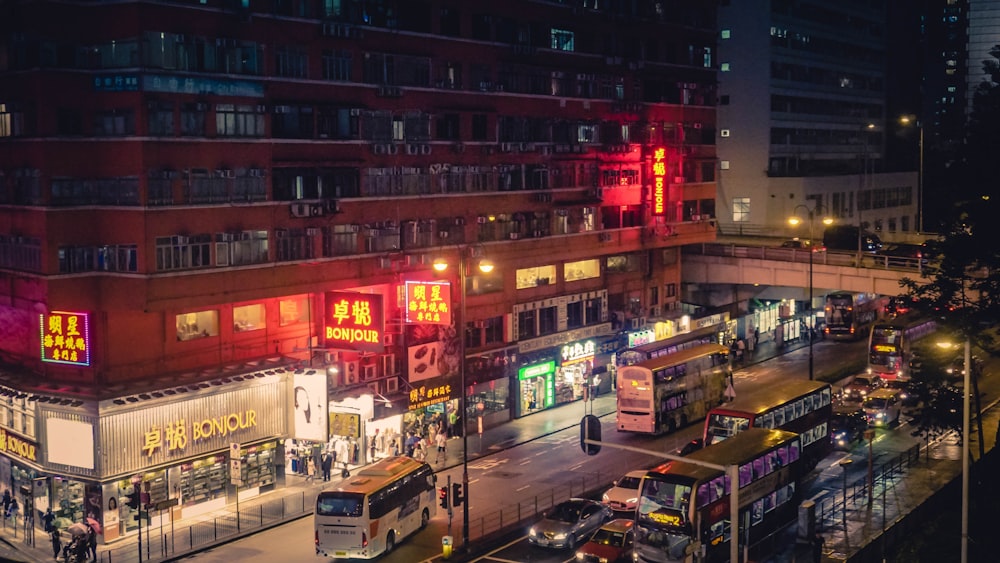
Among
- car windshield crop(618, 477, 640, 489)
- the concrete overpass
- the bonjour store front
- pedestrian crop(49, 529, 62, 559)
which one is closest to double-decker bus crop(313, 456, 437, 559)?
the bonjour store front

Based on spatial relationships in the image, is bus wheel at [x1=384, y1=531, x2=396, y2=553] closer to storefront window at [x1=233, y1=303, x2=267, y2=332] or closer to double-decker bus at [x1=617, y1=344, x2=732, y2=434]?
storefront window at [x1=233, y1=303, x2=267, y2=332]

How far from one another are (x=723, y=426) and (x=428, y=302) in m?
15.9

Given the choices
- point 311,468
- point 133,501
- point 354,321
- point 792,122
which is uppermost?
point 792,122

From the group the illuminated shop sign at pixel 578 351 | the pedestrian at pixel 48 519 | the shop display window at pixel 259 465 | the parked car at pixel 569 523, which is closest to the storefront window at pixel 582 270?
the illuminated shop sign at pixel 578 351

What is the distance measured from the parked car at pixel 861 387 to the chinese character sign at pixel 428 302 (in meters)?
27.8

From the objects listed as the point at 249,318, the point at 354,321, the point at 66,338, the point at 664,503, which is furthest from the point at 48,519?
the point at 664,503

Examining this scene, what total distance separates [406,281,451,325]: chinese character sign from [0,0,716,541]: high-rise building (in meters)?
0.15

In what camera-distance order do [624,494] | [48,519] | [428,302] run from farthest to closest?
[428,302], [624,494], [48,519]

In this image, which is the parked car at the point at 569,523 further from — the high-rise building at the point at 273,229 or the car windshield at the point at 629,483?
the high-rise building at the point at 273,229

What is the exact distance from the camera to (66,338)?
48.8 meters

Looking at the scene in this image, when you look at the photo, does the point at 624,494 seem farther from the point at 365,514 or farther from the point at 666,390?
the point at 666,390

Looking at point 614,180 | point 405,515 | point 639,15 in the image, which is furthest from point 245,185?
point 639,15

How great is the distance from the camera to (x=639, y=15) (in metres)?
79.5

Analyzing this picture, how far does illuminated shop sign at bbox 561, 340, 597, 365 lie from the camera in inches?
2876
